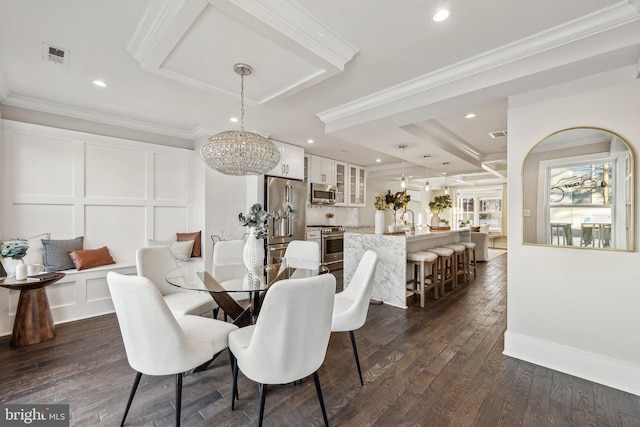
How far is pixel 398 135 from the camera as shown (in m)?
3.72

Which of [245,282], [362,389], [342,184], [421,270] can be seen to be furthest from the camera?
[342,184]

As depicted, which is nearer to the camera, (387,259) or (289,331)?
(289,331)

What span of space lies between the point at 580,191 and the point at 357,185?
5.11m

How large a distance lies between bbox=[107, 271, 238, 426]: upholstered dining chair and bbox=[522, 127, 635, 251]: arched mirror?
279 cm

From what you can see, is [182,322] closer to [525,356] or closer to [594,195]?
[525,356]

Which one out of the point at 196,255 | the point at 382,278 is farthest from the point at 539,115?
the point at 196,255

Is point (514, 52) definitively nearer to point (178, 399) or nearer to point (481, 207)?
point (178, 399)

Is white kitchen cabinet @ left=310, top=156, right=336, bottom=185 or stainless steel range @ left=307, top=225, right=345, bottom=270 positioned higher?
white kitchen cabinet @ left=310, top=156, right=336, bottom=185

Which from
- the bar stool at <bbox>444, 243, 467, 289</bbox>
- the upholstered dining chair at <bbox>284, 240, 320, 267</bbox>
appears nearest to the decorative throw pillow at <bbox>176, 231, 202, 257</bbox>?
the upholstered dining chair at <bbox>284, 240, 320, 267</bbox>

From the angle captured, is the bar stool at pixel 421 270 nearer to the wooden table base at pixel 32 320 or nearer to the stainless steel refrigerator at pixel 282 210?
the stainless steel refrigerator at pixel 282 210

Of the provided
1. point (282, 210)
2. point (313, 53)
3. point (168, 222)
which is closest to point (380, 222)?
point (282, 210)

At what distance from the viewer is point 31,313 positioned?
264 cm

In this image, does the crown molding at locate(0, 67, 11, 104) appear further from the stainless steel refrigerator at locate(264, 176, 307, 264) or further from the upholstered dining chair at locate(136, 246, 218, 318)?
the stainless steel refrigerator at locate(264, 176, 307, 264)

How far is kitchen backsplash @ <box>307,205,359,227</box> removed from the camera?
6.42 meters
